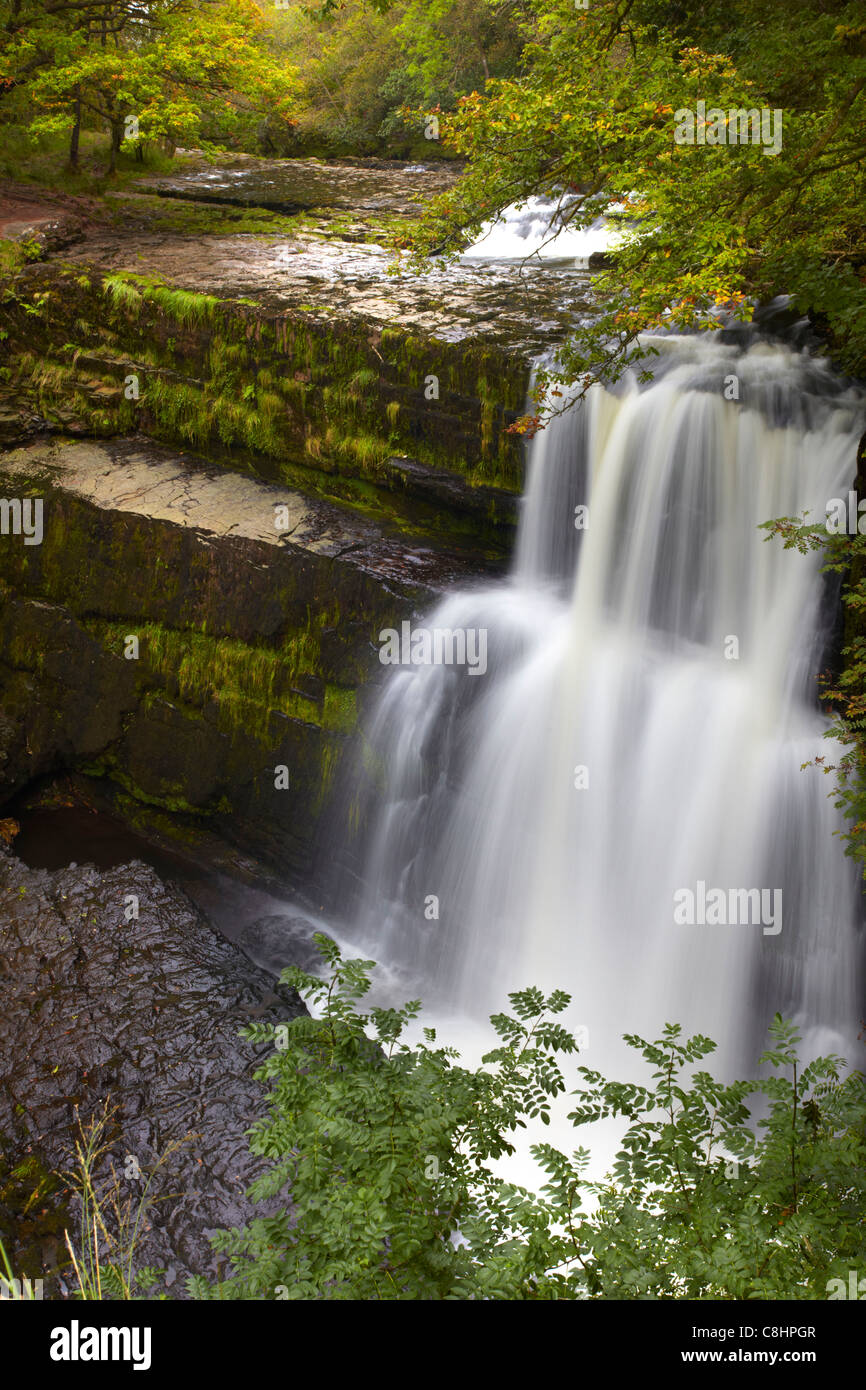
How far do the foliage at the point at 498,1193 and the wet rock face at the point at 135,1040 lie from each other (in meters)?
1.87

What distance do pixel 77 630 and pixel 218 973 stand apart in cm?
441

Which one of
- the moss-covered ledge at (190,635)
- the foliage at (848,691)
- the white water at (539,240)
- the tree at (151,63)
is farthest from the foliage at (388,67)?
the foliage at (848,691)

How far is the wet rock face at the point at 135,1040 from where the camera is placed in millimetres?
4555

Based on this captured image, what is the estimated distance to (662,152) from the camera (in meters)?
5.48

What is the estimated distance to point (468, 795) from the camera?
23.6ft

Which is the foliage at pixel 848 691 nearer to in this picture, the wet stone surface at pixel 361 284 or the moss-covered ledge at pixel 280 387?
the moss-covered ledge at pixel 280 387

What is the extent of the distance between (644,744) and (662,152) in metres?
3.86

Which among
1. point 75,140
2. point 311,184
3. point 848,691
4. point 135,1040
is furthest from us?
point 311,184

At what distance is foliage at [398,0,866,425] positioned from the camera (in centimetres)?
528

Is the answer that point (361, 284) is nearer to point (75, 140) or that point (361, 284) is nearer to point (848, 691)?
point (848, 691)

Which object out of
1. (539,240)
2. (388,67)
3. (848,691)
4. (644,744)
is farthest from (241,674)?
(388,67)

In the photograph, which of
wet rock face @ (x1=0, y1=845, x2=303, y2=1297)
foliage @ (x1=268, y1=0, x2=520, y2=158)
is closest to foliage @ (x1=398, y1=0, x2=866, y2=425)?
wet rock face @ (x1=0, y1=845, x2=303, y2=1297)

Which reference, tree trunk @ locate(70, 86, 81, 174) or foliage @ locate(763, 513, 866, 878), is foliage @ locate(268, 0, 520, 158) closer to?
tree trunk @ locate(70, 86, 81, 174)

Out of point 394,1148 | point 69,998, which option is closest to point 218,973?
point 69,998
